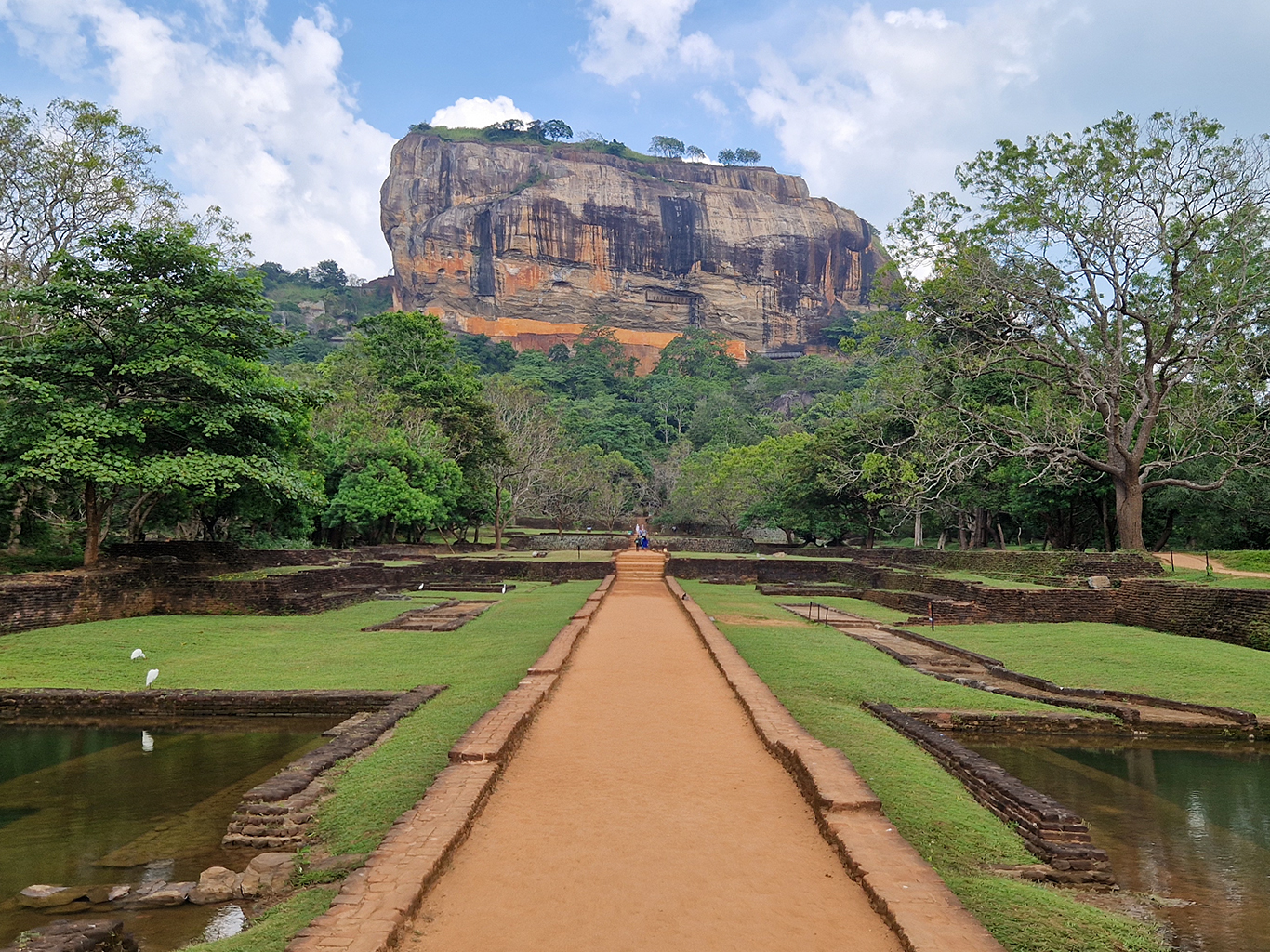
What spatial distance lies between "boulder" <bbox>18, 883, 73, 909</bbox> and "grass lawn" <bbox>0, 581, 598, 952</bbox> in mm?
1318

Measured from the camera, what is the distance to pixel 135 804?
20.6ft

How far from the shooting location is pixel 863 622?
645 inches

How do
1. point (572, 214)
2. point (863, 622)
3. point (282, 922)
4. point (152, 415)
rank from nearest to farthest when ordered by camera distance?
point (282, 922)
point (152, 415)
point (863, 622)
point (572, 214)

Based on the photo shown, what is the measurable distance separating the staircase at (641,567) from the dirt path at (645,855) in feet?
50.0

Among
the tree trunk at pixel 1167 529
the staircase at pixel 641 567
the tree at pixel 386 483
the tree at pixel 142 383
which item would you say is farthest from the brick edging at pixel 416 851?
the tree trunk at pixel 1167 529

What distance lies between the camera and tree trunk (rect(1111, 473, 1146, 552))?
1981 cm

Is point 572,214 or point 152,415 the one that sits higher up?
point 572,214

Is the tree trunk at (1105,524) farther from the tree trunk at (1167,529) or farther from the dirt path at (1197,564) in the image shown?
the dirt path at (1197,564)

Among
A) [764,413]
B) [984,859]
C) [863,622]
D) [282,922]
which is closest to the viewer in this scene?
[282,922]

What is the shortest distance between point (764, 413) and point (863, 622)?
5128cm

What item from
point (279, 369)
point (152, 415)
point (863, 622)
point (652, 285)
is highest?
point (652, 285)

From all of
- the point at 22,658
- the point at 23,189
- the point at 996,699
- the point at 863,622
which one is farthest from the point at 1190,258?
the point at 23,189

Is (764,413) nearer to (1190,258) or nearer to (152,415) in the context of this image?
(1190,258)

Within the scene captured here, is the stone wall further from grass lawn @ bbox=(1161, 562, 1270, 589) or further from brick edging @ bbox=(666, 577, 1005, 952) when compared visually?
grass lawn @ bbox=(1161, 562, 1270, 589)
